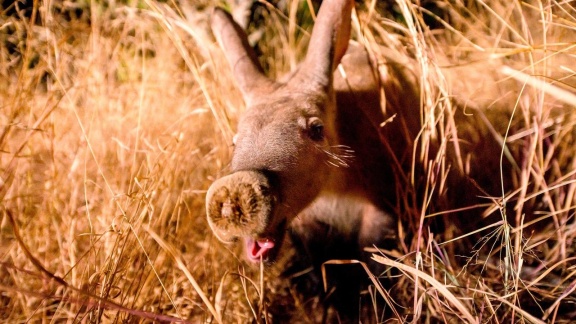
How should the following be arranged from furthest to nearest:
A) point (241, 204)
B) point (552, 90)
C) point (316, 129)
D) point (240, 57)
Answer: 1. point (240, 57)
2. point (316, 129)
3. point (552, 90)
4. point (241, 204)

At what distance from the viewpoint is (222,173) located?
2.51 m

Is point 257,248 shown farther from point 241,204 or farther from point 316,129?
point 316,129

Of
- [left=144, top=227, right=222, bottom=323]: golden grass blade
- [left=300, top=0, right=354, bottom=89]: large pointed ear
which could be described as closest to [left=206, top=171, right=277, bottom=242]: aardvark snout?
[left=144, top=227, right=222, bottom=323]: golden grass blade

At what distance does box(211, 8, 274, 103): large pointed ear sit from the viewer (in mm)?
2588

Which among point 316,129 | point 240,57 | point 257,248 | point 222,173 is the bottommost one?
point 257,248

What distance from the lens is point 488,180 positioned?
3041mm

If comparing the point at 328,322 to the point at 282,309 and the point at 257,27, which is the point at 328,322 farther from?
the point at 257,27

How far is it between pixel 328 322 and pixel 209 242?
0.81m

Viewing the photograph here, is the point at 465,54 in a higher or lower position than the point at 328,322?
higher

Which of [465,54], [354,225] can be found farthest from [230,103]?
[465,54]

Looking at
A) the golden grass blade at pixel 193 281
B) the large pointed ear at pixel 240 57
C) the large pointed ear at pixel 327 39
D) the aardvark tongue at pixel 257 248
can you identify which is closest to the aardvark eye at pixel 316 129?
the large pointed ear at pixel 327 39

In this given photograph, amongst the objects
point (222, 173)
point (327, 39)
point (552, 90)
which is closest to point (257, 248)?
point (222, 173)

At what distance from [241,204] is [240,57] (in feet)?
3.85

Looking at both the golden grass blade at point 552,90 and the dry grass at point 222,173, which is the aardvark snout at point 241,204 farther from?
the golden grass blade at point 552,90
